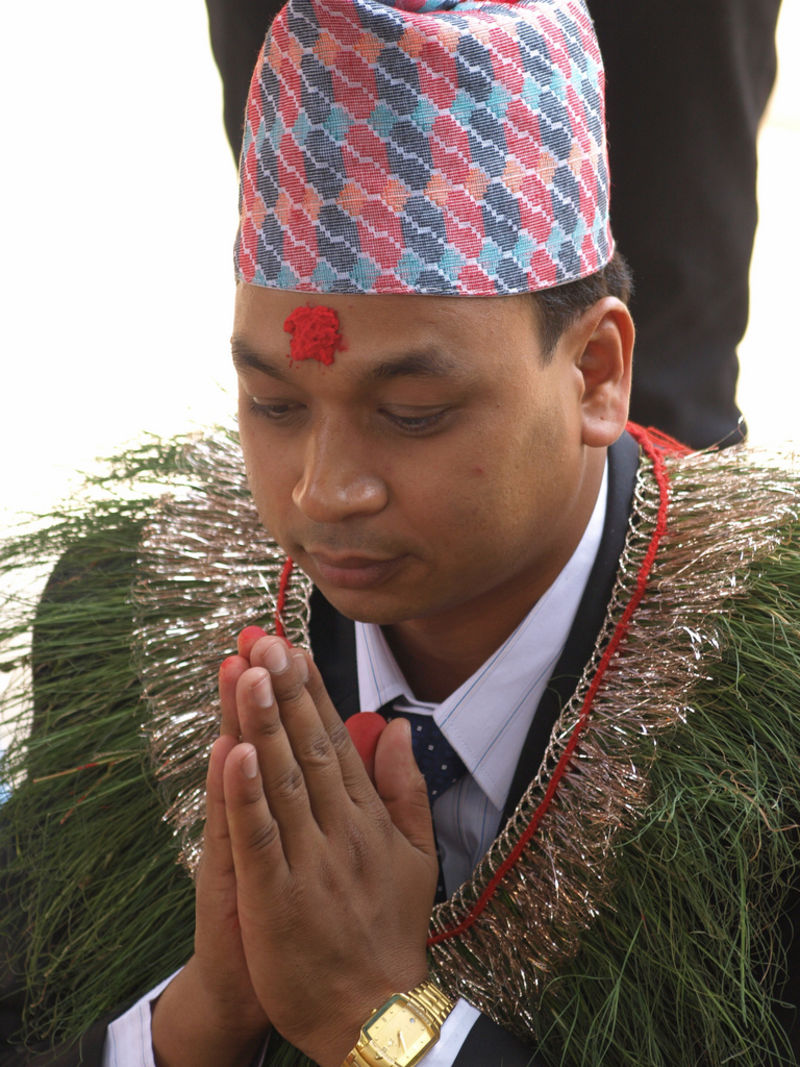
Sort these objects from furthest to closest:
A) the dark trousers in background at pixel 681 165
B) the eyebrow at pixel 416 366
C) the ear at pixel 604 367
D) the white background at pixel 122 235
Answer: the white background at pixel 122 235, the dark trousers in background at pixel 681 165, the ear at pixel 604 367, the eyebrow at pixel 416 366

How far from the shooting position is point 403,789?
44.9 inches

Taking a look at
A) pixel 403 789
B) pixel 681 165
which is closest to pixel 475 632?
pixel 403 789

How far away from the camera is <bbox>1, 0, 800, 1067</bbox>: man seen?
1013mm

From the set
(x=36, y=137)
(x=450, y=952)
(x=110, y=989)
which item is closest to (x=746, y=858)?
(x=450, y=952)

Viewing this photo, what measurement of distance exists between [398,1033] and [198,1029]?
21 cm

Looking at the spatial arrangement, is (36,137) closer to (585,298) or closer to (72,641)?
(72,641)

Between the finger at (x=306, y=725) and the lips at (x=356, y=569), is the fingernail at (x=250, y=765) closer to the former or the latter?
the finger at (x=306, y=725)

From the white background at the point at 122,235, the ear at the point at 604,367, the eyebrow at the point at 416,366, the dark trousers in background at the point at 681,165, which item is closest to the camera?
the eyebrow at the point at 416,366

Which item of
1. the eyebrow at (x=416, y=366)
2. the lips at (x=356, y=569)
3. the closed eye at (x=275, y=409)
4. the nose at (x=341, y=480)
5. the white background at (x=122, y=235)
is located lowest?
the white background at (x=122, y=235)

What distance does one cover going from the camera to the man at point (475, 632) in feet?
3.32

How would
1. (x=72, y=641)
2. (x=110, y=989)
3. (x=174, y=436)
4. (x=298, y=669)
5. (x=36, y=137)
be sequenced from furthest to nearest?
(x=36, y=137), (x=174, y=436), (x=72, y=641), (x=110, y=989), (x=298, y=669)

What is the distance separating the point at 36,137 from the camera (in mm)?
5047

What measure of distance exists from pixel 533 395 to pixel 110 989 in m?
0.77

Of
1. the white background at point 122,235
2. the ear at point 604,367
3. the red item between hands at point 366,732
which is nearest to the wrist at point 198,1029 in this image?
the red item between hands at point 366,732
